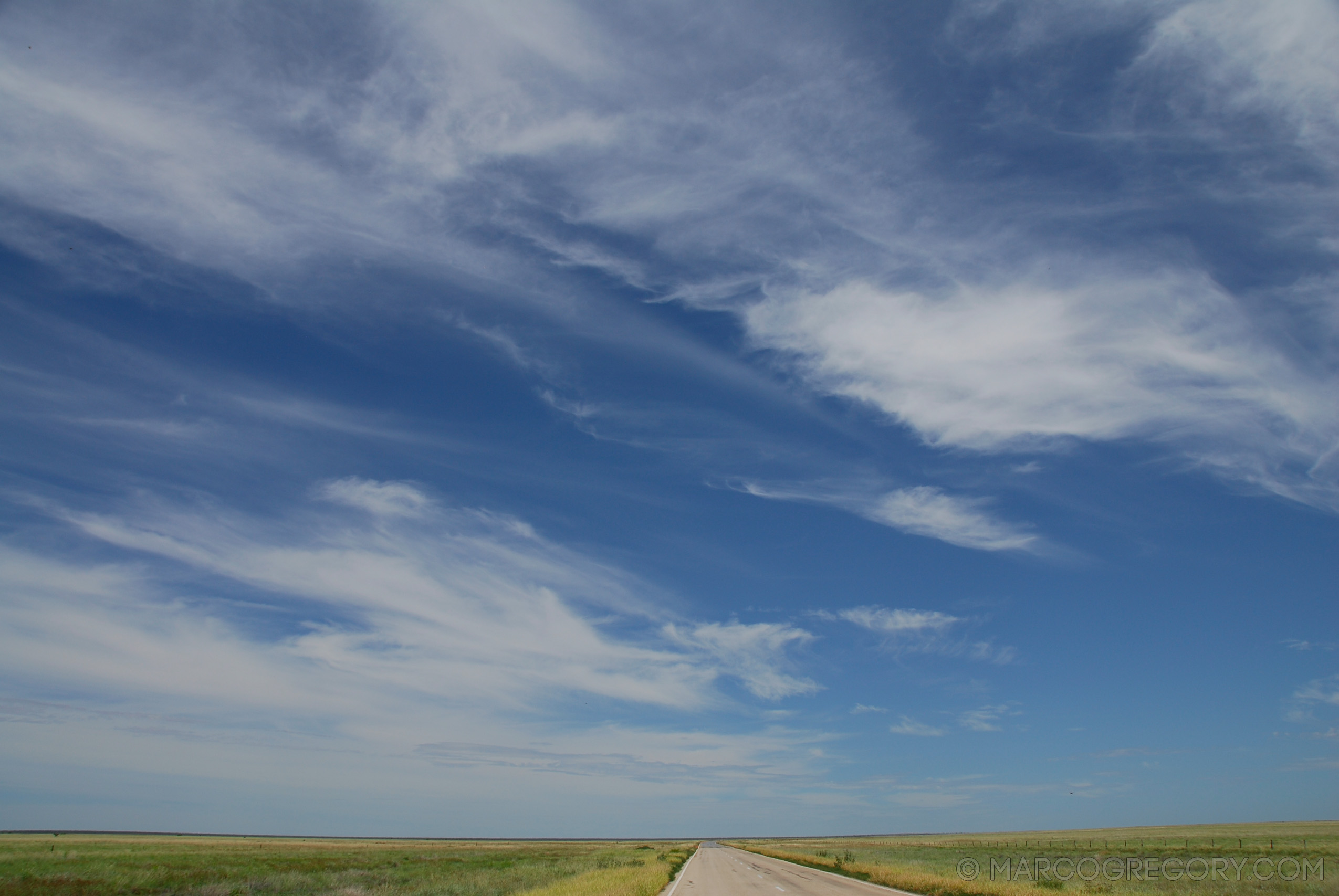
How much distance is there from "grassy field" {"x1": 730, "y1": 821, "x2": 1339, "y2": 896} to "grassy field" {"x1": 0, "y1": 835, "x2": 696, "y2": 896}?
36.4ft

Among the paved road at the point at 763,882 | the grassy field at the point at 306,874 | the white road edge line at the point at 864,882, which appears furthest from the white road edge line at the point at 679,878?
the white road edge line at the point at 864,882

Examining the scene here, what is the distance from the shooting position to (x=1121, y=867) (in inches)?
1502

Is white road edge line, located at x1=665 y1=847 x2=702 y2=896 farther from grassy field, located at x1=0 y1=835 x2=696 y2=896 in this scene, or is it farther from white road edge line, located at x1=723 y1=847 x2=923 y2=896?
white road edge line, located at x1=723 y1=847 x2=923 y2=896

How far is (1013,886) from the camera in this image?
24.2m

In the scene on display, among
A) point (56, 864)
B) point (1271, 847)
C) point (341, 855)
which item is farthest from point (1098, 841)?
point (56, 864)

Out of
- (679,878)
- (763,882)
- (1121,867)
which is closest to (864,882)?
(763,882)

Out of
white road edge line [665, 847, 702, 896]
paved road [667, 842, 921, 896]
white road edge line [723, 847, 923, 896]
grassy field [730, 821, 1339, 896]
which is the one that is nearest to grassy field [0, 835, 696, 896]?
white road edge line [665, 847, 702, 896]

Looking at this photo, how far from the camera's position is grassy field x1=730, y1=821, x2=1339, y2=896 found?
22625 mm

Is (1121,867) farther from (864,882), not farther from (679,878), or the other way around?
(679,878)

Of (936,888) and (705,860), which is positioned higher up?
(936,888)

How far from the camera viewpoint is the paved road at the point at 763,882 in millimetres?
23828

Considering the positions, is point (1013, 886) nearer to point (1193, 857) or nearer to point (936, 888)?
point (936, 888)

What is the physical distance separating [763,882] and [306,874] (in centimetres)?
2758

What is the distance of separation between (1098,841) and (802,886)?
232ft
